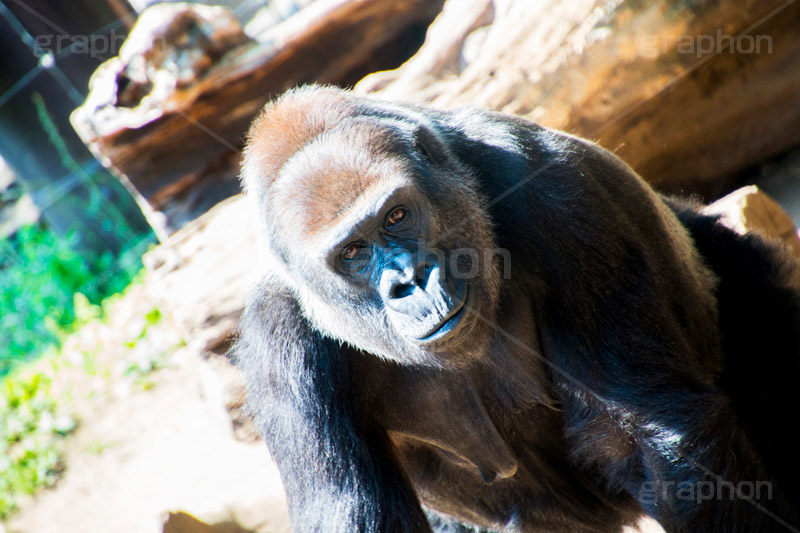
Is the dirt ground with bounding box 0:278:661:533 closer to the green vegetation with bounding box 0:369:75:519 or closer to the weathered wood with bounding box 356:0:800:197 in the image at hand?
the green vegetation with bounding box 0:369:75:519

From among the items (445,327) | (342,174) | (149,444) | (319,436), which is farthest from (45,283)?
(445,327)

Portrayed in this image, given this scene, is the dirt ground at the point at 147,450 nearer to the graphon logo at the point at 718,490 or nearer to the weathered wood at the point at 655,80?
the graphon logo at the point at 718,490

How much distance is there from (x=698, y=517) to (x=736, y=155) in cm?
392

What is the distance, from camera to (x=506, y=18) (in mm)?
5859

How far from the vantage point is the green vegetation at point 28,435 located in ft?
24.1

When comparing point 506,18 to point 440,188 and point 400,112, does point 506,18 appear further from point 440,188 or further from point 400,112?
point 440,188

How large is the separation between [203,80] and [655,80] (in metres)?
4.19

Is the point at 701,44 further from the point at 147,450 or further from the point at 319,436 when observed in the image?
the point at 147,450

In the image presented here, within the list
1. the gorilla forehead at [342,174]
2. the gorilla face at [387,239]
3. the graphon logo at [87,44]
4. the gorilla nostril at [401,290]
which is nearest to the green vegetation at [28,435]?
the graphon logo at [87,44]

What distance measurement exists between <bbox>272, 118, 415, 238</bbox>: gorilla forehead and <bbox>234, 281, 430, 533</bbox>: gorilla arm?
54 cm

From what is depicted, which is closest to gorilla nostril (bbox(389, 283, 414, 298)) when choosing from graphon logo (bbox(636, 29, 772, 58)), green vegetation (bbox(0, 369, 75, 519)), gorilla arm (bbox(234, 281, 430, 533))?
gorilla arm (bbox(234, 281, 430, 533))

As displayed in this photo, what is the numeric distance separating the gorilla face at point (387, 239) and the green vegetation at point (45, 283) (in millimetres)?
8305

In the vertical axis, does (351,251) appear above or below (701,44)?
above

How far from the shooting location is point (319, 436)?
3078 mm
